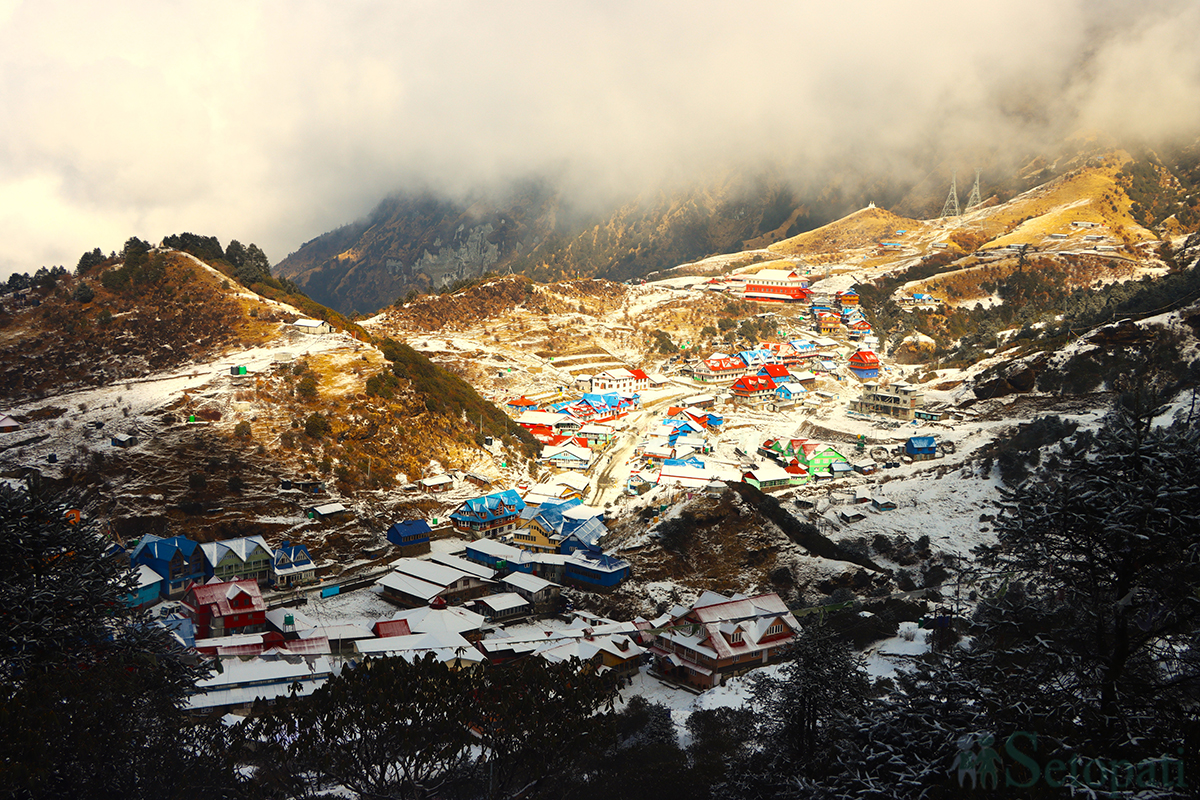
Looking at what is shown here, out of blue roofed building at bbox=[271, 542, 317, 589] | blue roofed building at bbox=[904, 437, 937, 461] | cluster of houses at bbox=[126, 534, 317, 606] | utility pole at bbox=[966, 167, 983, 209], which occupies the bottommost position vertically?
blue roofed building at bbox=[904, 437, 937, 461]

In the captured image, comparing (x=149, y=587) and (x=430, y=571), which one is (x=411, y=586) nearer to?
(x=430, y=571)

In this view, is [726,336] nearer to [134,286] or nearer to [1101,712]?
[134,286]

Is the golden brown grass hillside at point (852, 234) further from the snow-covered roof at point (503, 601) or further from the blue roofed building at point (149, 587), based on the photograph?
the blue roofed building at point (149, 587)

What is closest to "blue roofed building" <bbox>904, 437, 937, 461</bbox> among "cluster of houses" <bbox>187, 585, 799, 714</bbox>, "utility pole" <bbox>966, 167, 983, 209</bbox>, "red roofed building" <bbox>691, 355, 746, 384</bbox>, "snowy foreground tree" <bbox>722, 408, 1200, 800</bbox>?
"red roofed building" <bbox>691, 355, 746, 384</bbox>

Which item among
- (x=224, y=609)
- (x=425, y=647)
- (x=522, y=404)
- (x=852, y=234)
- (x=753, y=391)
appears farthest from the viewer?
(x=852, y=234)

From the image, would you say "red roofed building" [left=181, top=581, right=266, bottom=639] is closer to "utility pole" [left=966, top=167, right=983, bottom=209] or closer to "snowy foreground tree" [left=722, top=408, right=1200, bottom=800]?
"snowy foreground tree" [left=722, top=408, right=1200, bottom=800]

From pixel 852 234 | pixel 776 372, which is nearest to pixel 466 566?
pixel 776 372

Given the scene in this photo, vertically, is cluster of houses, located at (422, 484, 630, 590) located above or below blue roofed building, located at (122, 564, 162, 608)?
below
